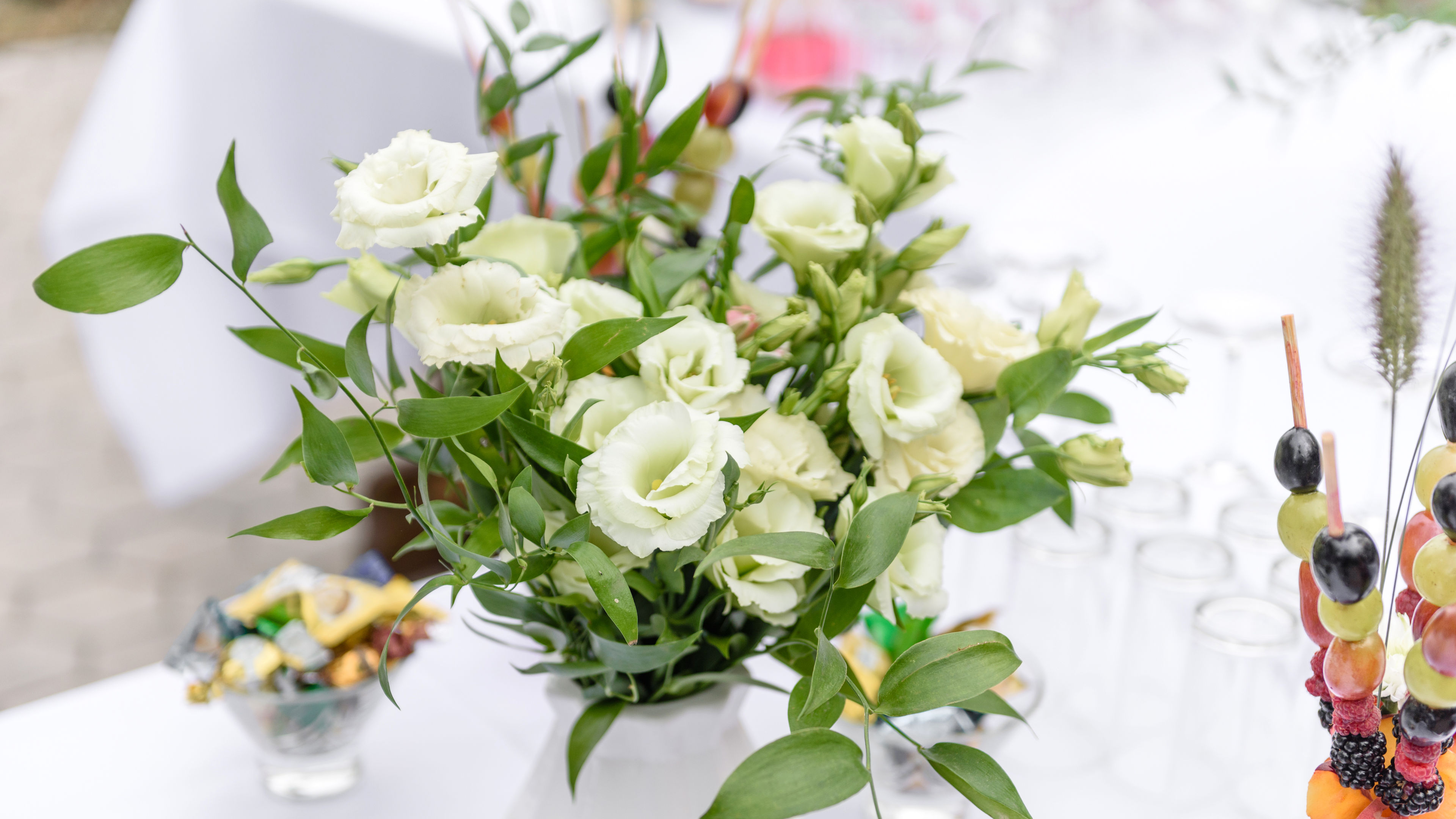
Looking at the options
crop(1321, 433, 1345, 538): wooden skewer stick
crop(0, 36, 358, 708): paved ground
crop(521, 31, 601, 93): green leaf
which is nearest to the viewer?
crop(1321, 433, 1345, 538): wooden skewer stick

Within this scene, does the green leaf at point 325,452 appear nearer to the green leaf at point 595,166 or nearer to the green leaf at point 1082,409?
the green leaf at point 595,166

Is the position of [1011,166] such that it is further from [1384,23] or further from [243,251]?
[243,251]

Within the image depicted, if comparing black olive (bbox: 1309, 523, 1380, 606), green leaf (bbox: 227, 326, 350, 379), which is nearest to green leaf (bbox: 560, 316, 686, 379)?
green leaf (bbox: 227, 326, 350, 379)

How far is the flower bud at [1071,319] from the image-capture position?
462 millimetres

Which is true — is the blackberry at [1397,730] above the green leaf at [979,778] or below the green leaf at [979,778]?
above

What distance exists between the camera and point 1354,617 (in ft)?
1.13

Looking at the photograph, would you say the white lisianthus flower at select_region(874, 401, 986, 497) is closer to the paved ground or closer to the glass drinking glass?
the glass drinking glass

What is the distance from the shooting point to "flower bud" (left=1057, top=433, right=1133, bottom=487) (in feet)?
1.45

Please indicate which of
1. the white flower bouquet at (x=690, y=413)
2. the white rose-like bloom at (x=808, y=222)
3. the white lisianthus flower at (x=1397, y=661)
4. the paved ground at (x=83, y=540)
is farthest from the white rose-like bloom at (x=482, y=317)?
the paved ground at (x=83, y=540)

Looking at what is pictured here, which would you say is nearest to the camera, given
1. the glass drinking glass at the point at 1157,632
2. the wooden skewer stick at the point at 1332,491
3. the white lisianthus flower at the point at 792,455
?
the wooden skewer stick at the point at 1332,491

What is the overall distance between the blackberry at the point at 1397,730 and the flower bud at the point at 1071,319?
16 centimetres

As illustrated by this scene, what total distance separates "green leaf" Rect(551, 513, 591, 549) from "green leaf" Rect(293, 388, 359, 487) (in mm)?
65

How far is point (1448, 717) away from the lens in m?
0.33

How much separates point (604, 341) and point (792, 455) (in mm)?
82
